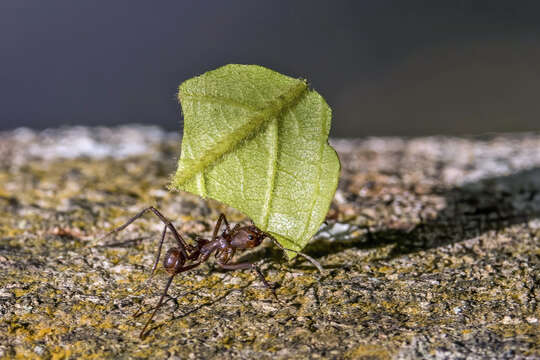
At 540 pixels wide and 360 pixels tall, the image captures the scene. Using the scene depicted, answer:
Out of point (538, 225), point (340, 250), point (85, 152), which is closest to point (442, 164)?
point (538, 225)

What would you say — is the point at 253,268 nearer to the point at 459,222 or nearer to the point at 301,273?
the point at 301,273

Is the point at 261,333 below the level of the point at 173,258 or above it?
below

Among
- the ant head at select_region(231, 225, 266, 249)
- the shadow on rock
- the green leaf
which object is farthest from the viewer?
the shadow on rock

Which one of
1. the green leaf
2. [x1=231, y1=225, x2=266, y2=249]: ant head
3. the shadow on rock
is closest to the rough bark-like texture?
the shadow on rock

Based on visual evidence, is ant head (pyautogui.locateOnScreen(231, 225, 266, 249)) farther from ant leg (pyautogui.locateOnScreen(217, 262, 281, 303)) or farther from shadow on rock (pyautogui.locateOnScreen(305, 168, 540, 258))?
shadow on rock (pyautogui.locateOnScreen(305, 168, 540, 258))

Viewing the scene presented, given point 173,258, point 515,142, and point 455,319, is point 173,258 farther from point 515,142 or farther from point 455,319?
point 515,142

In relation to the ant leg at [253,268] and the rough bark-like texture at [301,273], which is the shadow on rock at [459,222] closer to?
the rough bark-like texture at [301,273]
